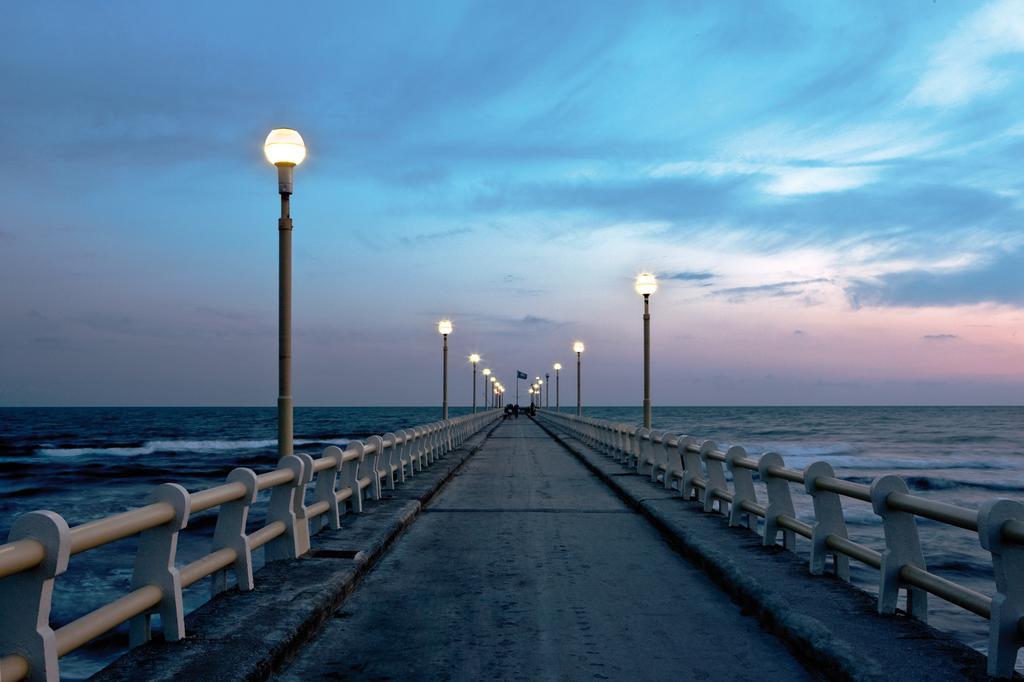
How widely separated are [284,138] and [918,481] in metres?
38.8

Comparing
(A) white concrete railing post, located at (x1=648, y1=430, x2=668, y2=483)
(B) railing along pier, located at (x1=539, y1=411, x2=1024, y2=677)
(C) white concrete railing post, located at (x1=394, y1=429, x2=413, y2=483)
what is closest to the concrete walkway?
(B) railing along pier, located at (x1=539, y1=411, x2=1024, y2=677)

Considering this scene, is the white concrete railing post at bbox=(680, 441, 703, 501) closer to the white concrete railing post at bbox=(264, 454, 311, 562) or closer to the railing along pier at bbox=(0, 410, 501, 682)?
the railing along pier at bbox=(0, 410, 501, 682)

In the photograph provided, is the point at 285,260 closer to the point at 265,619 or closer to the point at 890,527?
the point at 265,619

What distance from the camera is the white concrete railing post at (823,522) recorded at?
26.0 ft

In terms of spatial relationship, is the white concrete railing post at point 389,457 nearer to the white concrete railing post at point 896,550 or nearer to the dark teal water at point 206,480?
the dark teal water at point 206,480

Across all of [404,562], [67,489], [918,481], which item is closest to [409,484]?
[404,562]

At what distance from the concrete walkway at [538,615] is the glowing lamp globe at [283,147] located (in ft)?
16.5

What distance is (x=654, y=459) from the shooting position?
18.1 metres

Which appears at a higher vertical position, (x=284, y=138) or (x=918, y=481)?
(x=284, y=138)

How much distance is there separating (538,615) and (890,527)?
284cm

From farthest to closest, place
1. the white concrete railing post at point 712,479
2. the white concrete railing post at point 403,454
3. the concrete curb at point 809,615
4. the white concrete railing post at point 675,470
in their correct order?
the white concrete railing post at point 403,454 < the white concrete railing post at point 675,470 < the white concrete railing post at point 712,479 < the concrete curb at point 809,615

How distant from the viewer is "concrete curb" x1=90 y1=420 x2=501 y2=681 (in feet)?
16.8

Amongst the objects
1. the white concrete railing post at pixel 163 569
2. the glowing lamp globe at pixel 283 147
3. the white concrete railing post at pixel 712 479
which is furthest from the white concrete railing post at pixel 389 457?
the white concrete railing post at pixel 163 569

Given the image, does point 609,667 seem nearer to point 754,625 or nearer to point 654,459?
point 754,625
